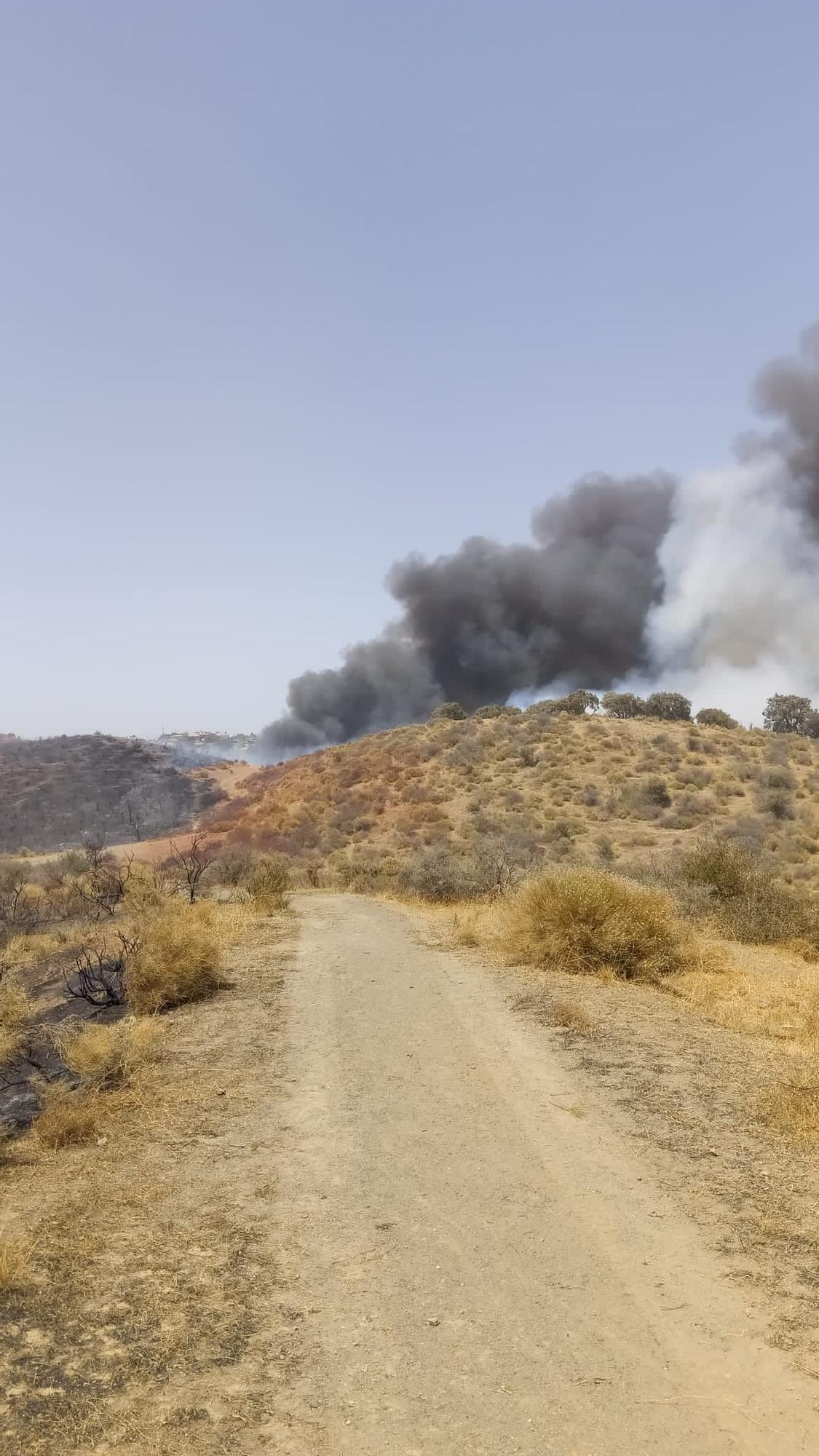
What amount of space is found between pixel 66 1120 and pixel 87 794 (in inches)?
2669

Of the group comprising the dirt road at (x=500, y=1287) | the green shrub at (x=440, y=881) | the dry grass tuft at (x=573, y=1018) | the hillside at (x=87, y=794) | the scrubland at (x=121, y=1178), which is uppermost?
the hillside at (x=87, y=794)

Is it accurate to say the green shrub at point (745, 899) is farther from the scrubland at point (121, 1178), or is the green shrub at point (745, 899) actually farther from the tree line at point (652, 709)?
the tree line at point (652, 709)

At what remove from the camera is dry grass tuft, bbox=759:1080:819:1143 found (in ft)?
20.7

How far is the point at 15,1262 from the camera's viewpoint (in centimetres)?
470

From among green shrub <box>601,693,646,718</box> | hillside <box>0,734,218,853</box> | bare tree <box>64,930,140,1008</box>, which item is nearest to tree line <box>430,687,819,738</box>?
green shrub <box>601,693,646,718</box>

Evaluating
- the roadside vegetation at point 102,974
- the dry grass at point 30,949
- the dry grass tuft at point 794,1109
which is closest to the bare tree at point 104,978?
the roadside vegetation at point 102,974

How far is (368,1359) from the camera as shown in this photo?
12.9 feet

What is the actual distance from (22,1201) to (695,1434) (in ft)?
14.0

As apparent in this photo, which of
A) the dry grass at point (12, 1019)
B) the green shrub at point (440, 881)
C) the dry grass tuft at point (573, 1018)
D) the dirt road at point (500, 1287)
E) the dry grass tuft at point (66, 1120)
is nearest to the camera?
the dirt road at point (500, 1287)

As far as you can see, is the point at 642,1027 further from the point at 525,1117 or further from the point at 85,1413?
the point at 85,1413

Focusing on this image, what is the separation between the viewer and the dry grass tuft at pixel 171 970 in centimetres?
1062

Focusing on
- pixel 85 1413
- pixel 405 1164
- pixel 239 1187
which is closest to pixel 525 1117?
pixel 405 1164

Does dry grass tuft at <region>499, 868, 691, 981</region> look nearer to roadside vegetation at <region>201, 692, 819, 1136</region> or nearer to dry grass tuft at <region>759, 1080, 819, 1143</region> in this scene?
roadside vegetation at <region>201, 692, 819, 1136</region>

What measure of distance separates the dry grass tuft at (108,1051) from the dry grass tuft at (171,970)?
1.37m
